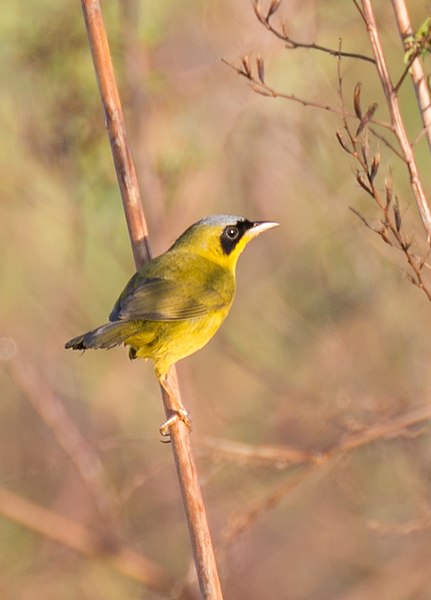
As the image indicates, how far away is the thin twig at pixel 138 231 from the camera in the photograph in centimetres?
351

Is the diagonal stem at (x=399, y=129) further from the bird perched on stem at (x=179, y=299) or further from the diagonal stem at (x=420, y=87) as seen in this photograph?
the bird perched on stem at (x=179, y=299)

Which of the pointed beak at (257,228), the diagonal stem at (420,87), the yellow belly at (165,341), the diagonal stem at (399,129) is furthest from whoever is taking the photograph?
the pointed beak at (257,228)

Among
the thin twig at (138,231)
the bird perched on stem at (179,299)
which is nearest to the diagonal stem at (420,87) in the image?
the thin twig at (138,231)

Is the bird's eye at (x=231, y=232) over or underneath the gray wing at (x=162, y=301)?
over

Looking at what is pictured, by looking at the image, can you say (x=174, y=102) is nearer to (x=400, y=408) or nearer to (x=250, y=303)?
(x=250, y=303)

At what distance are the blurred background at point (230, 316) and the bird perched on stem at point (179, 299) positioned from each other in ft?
2.39

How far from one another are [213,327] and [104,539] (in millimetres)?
2056

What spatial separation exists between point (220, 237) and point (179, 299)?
0.51 m

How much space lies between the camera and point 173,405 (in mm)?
4074

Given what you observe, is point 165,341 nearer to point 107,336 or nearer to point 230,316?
point 107,336

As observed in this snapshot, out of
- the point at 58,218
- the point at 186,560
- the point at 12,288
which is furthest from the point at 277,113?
the point at 186,560

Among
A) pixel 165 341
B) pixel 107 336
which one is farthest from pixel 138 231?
pixel 165 341

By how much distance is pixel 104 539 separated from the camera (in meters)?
6.12

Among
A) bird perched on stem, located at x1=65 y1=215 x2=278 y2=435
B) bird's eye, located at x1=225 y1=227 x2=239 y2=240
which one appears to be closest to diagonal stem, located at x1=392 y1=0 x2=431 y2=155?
bird perched on stem, located at x1=65 y1=215 x2=278 y2=435
